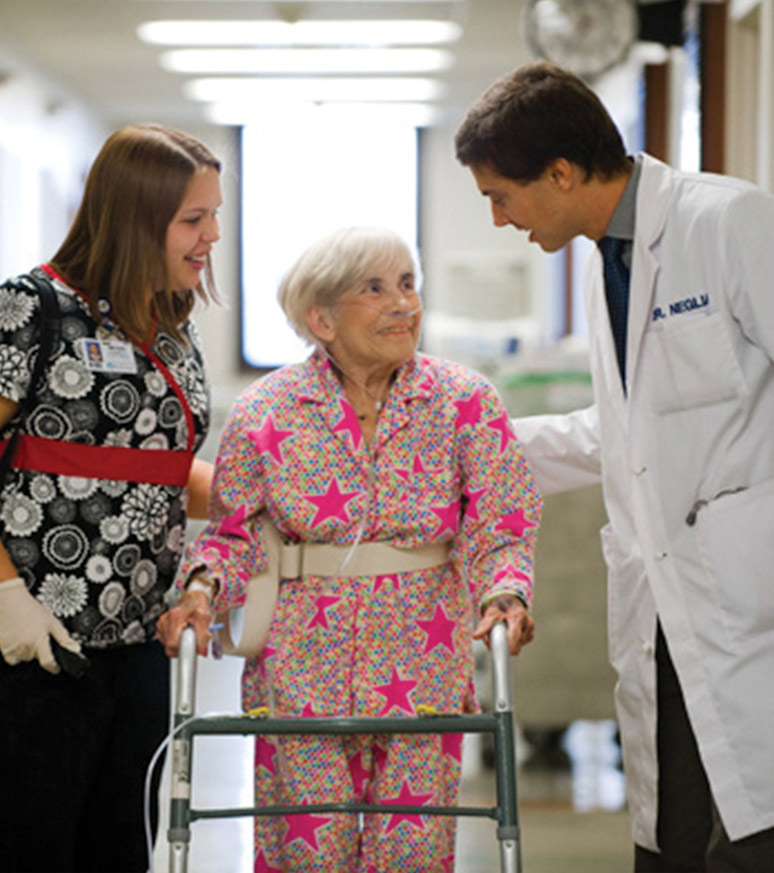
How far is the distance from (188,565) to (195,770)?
264 cm

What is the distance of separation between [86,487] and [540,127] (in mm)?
897

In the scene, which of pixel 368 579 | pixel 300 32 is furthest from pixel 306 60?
pixel 368 579

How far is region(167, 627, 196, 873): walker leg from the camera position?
75.9 inches

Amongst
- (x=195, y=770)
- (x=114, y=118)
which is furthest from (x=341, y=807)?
(x=114, y=118)

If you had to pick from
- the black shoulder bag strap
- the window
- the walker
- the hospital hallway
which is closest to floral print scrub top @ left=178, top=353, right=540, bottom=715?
the walker

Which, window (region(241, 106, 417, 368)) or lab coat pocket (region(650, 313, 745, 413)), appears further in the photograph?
window (region(241, 106, 417, 368))

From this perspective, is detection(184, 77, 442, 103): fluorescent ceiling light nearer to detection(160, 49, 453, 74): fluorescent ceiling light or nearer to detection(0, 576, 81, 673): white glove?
detection(160, 49, 453, 74): fluorescent ceiling light

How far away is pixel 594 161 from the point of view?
231 centimetres

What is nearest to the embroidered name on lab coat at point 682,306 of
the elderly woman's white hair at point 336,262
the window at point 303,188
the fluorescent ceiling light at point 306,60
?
the elderly woman's white hair at point 336,262

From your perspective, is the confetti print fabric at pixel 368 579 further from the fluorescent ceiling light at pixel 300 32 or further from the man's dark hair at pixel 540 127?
the fluorescent ceiling light at pixel 300 32

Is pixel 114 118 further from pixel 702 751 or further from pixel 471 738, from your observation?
pixel 702 751

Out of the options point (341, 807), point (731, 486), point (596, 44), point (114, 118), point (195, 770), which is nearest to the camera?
point (341, 807)

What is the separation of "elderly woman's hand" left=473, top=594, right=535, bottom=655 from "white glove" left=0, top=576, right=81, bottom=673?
0.63m

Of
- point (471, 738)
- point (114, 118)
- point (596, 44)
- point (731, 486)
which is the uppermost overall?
point (114, 118)
